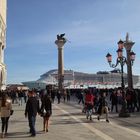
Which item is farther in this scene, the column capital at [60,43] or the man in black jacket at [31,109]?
the column capital at [60,43]

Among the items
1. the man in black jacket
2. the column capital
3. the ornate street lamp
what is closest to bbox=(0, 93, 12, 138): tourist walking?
the man in black jacket

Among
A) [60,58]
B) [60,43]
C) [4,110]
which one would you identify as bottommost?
[4,110]

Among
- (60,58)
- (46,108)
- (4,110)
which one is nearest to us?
(4,110)

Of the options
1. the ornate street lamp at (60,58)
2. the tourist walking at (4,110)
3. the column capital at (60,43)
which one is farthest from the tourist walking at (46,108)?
the column capital at (60,43)

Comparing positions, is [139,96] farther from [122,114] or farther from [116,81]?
[116,81]

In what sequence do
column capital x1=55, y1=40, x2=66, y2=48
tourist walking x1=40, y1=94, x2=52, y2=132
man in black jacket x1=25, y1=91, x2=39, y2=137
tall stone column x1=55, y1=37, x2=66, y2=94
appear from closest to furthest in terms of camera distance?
man in black jacket x1=25, y1=91, x2=39, y2=137
tourist walking x1=40, y1=94, x2=52, y2=132
tall stone column x1=55, y1=37, x2=66, y2=94
column capital x1=55, y1=40, x2=66, y2=48

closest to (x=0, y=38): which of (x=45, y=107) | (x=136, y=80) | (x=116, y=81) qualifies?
(x=45, y=107)

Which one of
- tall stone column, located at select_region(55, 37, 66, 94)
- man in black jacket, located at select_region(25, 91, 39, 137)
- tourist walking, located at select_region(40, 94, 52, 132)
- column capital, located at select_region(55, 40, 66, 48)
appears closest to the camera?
man in black jacket, located at select_region(25, 91, 39, 137)

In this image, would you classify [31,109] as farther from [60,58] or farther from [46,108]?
[60,58]

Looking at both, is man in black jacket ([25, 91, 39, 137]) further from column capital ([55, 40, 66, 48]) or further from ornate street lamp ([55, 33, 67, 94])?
column capital ([55, 40, 66, 48])

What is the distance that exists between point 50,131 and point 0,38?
52.1m

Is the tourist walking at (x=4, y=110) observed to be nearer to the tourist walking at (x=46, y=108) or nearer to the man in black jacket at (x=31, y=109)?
the man in black jacket at (x=31, y=109)

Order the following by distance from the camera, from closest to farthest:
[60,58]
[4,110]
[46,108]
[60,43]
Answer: [4,110] < [46,108] < [60,58] < [60,43]

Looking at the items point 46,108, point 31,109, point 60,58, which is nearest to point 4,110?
point 31,109
